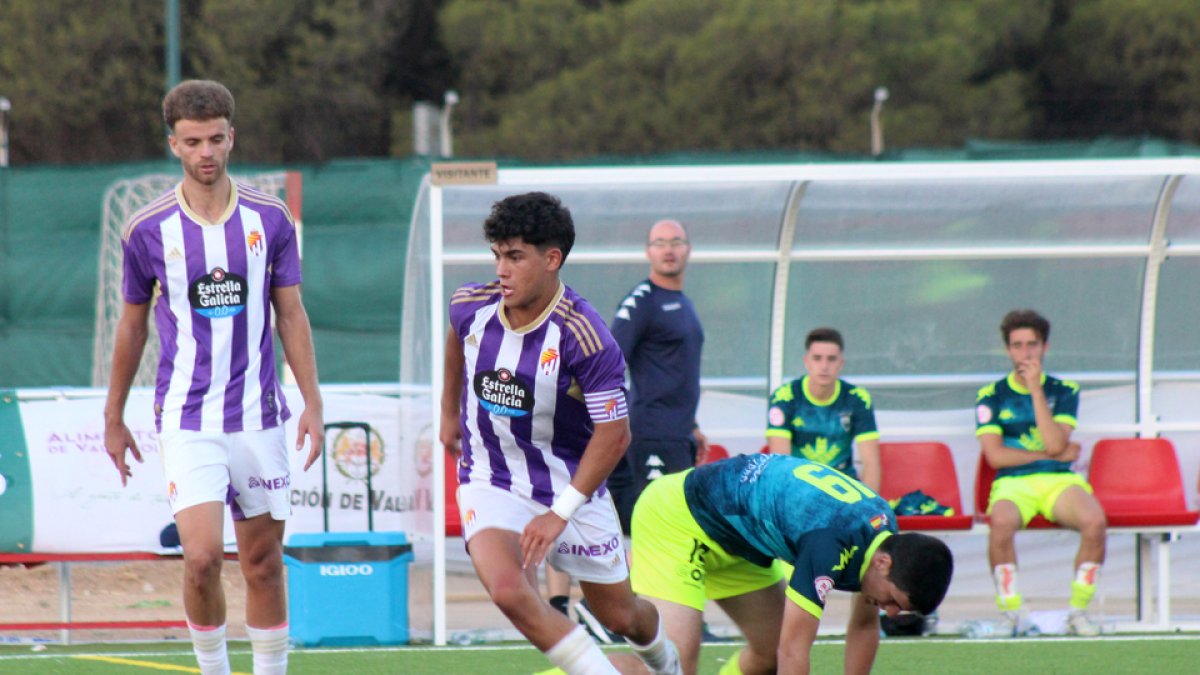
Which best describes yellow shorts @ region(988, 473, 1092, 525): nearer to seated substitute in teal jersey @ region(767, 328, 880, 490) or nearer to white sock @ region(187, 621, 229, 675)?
seated substitute in teal jersey @ region(767, 328, 880, 490)

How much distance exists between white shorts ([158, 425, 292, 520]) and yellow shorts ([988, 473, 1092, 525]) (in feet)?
14.0

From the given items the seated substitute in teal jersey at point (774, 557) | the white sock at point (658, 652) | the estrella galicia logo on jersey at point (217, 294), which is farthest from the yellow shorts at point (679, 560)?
the estrella galicia logo on jersey at point (217, 294)

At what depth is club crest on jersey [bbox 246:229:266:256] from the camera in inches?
195

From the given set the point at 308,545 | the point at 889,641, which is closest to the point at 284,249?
the point at 308,545

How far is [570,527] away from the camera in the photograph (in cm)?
473

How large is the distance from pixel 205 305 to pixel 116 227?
7.50 metres

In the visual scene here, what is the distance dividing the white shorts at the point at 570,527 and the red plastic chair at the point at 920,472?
3.96 m

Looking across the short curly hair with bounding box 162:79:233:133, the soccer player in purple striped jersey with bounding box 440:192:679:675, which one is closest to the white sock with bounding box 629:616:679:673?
the soccer player in purple striped jersey with bounding box 440:192:679:675

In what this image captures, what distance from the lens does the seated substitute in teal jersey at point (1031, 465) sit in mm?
7762

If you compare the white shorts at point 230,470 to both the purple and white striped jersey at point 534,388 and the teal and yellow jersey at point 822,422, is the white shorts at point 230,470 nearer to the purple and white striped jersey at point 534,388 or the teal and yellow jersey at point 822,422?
the purple and white striped jersey at point 534,388

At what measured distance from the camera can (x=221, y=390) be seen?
4879 mm

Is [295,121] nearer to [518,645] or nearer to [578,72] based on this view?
[578,72]

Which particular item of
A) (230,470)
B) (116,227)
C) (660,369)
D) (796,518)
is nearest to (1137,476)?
(660,369)

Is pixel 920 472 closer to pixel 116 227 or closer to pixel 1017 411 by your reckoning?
pixel 1017 411
